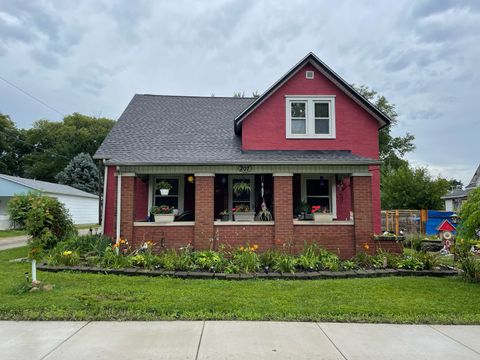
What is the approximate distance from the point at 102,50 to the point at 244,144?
26.9ft

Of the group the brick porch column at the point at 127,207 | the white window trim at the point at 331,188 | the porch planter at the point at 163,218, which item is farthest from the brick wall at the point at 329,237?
the brick porch column at the point at 127,207

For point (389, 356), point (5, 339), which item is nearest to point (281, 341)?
point (389, 356)

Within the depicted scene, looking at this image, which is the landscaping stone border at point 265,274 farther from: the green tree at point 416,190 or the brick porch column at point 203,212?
the green tree at point 416,190

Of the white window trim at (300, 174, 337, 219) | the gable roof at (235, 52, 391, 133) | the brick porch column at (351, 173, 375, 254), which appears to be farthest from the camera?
the gable roof at (235, 52, 391, 133)

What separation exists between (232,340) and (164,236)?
19.4ft

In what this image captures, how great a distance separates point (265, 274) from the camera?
786 centimetres

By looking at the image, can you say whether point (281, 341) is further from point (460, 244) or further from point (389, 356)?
point (460, 244)

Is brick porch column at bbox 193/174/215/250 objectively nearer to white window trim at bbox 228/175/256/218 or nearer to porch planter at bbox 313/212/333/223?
white window trim at bbox 228/175/256/218

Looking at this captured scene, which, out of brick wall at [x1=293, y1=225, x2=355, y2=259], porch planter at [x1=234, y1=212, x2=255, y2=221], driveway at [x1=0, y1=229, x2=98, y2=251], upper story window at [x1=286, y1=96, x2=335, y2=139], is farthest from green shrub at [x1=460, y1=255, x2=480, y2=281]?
driveway at [x1=0, y1=229, x2=98, y2=251]

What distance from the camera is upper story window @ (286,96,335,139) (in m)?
12.4

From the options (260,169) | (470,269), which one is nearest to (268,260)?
(260,169)

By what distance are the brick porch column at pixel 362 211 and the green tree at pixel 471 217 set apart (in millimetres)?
2227

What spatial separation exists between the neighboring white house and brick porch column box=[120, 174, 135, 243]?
9977 millimetres

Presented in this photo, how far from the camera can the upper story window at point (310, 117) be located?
489 inches
